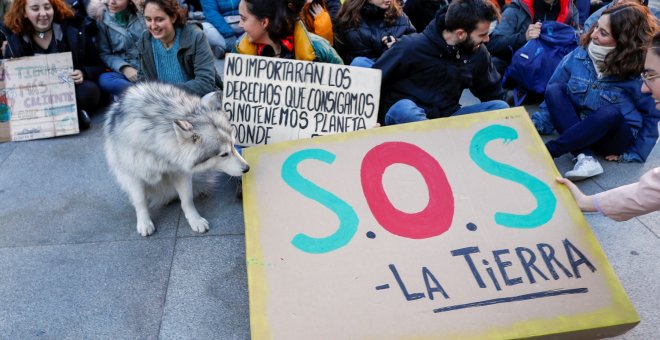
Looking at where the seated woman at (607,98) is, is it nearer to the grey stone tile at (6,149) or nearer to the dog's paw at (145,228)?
the dog's paw at (145,228)

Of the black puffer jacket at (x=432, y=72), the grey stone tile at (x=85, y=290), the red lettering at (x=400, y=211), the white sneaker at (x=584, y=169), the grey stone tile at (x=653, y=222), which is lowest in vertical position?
the grey stone tile at (x=85, y=290)

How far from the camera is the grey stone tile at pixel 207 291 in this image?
245cm

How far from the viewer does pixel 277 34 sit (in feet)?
11.5

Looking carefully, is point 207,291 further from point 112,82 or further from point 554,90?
point 554,90

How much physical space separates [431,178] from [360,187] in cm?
36

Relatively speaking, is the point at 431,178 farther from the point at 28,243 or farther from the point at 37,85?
the point at 37,85

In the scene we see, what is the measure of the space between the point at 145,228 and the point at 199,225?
35cm

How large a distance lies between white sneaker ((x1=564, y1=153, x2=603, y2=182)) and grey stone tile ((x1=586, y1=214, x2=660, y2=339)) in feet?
1.48

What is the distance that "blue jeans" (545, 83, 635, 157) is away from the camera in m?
3.68

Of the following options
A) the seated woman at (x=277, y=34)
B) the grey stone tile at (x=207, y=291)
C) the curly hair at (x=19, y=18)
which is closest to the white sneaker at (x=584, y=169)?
the seated woman at (x=277, y=34)

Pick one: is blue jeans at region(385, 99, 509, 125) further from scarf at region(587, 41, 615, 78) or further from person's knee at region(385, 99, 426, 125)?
scarf at region(587, 41, 615, 78)

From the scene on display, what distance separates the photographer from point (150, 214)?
3371 mm

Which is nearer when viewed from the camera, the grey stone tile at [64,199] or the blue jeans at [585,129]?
the grey stone tile at [64,199]

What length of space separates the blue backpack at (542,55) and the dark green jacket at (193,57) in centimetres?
299
